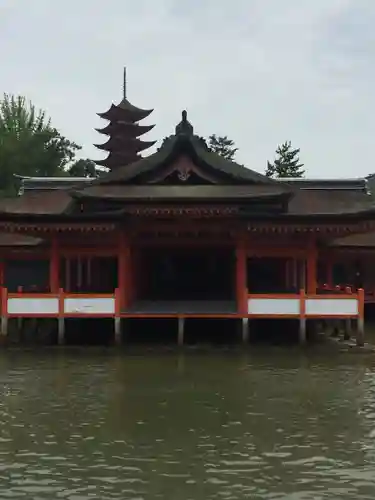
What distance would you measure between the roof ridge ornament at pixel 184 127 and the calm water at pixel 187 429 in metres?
7.41

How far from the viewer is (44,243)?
26.1 meters

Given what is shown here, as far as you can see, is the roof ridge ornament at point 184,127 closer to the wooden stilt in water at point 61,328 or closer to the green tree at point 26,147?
the wooden stilt in water at point 61,328

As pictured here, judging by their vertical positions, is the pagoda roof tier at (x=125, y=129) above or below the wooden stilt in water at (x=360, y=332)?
above

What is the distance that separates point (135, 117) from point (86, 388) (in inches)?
1863

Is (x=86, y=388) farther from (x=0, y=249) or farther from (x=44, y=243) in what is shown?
(x=0, y=249)

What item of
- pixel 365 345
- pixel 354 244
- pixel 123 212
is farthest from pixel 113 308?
pixel 354 244

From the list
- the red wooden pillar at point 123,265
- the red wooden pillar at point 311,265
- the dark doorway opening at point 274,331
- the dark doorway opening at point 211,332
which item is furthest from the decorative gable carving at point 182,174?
the dark doorway opening at point 274,331

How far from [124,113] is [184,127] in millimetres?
38026

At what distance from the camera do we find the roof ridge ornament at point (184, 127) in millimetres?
23062

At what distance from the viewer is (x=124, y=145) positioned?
60844 millimetres

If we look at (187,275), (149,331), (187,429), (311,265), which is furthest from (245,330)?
(187,429)

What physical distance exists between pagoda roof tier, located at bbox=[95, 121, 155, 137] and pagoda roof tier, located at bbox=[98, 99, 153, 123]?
448mm

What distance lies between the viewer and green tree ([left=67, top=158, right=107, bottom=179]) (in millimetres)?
64938

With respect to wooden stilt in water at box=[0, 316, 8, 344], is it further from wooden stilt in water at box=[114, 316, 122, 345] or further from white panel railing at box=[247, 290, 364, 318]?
white panel railing at box=[247, 290, 364, 318]
